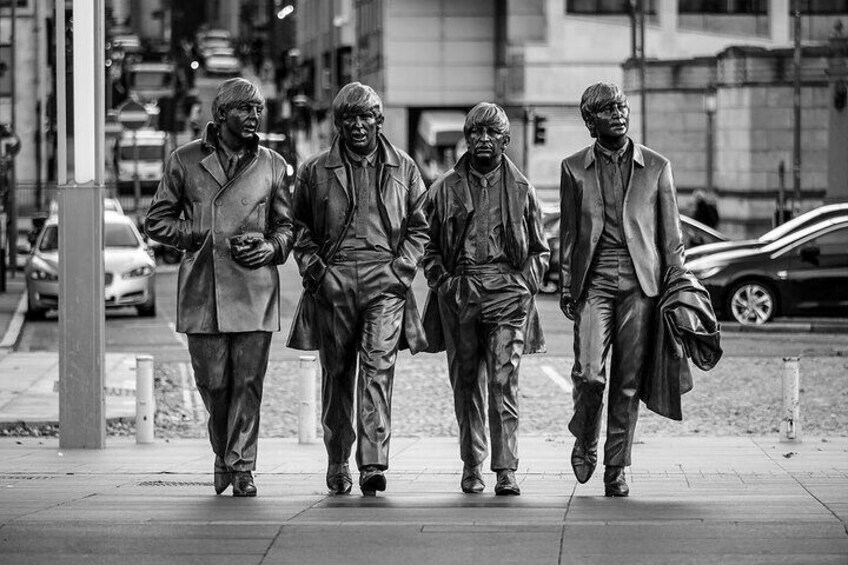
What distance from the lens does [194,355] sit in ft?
34.5

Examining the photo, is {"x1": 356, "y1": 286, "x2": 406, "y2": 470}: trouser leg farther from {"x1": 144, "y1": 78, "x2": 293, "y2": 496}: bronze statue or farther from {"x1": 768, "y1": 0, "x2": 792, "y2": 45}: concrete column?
{"x1": 768, "y1": 0, "x2": 792, "y2": 45}: concrete column

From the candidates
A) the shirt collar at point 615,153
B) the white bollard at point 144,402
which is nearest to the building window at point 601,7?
the white bollard at point 144,402

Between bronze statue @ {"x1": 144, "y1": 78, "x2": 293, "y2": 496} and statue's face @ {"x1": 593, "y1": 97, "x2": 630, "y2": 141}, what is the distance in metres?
1.58

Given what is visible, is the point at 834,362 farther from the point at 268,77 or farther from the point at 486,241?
the point at 268,77

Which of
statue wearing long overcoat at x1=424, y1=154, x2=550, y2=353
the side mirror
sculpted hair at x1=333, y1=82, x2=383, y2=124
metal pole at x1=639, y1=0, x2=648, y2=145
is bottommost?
the side mirror

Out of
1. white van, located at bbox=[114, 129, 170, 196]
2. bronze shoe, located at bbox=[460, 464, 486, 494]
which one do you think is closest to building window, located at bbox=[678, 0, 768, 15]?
white van, located at bbox=[114, 129, 170, 196]

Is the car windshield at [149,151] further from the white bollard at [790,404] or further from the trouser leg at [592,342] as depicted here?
the trouser leg at [592,342]

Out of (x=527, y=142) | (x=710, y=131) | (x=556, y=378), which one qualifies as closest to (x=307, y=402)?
(x=556, y=378)

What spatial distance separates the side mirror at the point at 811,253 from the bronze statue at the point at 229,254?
55.3 ft

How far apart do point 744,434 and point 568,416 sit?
6.29ft

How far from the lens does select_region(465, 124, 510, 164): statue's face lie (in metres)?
10.5

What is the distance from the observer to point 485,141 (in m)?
10.5

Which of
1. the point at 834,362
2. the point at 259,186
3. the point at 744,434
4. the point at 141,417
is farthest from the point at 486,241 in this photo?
the point at 834,362

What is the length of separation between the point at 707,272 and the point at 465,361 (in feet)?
53.4
